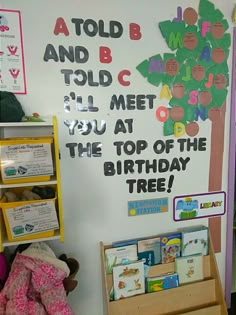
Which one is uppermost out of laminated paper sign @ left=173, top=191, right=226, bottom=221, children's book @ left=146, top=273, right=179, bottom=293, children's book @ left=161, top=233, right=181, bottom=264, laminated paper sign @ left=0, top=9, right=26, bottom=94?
laminated paper sign @ left=0, top=9, right=26, bottom=94

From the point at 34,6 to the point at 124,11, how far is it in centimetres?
40

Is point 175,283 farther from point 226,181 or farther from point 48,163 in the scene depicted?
point 48,163

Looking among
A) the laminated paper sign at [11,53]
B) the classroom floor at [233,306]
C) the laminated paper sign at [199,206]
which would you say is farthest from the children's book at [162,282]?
the laminated paper sign at [11,53]

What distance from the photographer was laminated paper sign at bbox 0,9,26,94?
1110 millimetres

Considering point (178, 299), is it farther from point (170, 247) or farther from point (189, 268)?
point (170, 247)

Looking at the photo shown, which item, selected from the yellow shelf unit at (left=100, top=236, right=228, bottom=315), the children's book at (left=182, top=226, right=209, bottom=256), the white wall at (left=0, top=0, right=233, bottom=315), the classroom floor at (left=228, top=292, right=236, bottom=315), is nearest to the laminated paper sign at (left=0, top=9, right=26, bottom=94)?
the white wall at (left=0, top=0, right=233, bottom=315)

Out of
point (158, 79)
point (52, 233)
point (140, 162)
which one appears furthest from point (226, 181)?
point (52, 233)

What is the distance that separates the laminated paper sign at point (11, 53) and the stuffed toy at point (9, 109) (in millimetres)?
93

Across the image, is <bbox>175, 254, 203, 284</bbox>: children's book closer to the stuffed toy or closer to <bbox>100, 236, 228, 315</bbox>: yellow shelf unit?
<bbox>100, 236, 228, 315</bbox>: yellow shelf unit

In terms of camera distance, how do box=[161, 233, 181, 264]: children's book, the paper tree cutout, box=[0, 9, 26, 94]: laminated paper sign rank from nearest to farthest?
box=[0, 9, 26, 94]: laminated paper sign → the paper tree cutout → box=[161, 233, 181, 264]: children's book

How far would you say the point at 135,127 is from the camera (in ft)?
4.33

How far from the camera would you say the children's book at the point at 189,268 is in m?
1.44

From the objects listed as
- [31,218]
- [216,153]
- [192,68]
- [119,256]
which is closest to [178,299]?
[119,256]

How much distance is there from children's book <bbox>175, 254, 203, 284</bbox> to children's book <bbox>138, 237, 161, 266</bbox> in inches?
4.7
